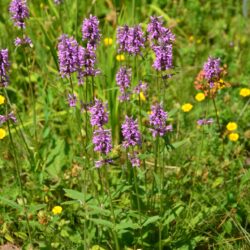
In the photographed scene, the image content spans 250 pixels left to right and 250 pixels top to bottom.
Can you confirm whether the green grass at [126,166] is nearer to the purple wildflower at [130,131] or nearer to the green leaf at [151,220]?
the green leaf at [151,220]

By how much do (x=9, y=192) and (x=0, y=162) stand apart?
0.69ft

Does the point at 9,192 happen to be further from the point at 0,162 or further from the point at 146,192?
the point at 146,192

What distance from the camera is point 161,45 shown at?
2.19 meters

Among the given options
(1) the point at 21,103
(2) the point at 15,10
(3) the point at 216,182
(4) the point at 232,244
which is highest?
(2) the point at 15,10

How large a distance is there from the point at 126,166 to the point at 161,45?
778mm

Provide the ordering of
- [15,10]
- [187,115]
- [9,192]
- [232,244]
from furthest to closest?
[187,115] < [9,192] < [232,244] < [15,10]

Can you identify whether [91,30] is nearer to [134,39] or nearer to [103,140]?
[134,39]

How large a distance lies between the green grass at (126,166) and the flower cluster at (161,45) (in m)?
0.17

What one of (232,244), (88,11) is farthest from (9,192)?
(88,11)

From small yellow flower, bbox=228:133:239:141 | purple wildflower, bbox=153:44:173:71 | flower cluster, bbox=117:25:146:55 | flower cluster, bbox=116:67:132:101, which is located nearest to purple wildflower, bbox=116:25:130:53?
flower cluster, bbox=117:25:146:55

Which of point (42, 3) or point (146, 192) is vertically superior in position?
point (42, 3)

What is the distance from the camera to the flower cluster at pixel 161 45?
2191mm

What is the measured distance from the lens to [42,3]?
179 inches

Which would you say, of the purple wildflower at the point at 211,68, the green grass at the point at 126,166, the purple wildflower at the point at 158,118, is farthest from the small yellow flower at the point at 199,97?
the purple wildflower at the point at 158,118
